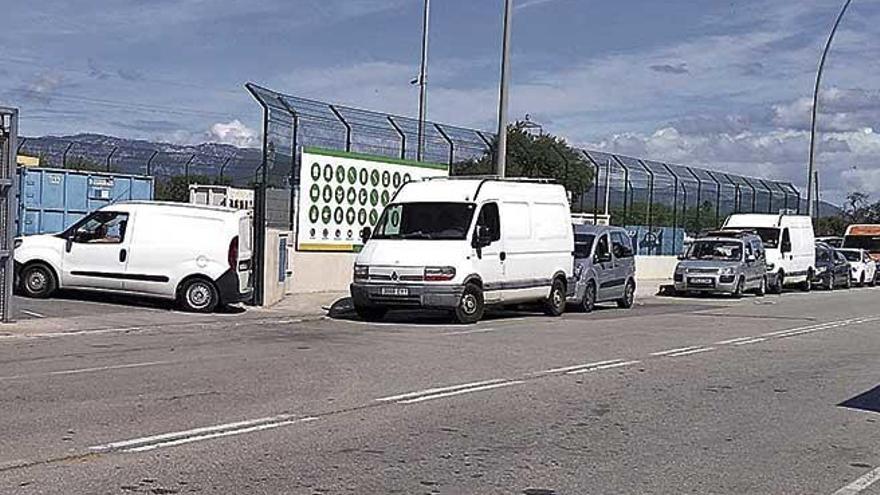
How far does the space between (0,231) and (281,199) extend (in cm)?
786

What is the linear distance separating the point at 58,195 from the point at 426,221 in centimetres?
1065

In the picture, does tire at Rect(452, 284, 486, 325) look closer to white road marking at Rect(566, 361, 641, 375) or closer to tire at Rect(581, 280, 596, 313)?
tire at Rect(581, 280, 596, 313)

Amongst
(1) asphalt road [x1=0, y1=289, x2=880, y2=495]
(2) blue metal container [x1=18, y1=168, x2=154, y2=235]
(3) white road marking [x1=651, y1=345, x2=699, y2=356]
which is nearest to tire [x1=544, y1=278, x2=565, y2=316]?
(1) asphalt road [x1=0, y1=289, x2=880, y2=495]

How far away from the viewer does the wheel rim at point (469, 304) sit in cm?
2019

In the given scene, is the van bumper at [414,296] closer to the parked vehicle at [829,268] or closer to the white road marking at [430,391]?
the white road marking at [430,391]

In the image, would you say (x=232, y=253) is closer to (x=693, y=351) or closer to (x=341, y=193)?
(x=341, y=193)

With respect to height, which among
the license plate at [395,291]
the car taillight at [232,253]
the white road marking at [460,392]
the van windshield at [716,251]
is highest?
the van windshield at [716,251]

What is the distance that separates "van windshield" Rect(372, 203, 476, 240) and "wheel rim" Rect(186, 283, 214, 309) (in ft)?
9.67

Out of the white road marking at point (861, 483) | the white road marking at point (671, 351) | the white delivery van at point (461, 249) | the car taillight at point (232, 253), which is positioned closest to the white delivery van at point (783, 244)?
the white delivery van at point (461, 249)

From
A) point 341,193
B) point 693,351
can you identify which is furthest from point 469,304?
point 341,193

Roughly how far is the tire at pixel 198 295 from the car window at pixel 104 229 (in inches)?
54.2

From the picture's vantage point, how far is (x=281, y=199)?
24344 mm

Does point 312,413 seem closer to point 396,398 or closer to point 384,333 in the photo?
point 396,398

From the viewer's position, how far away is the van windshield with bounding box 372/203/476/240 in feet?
67.1
